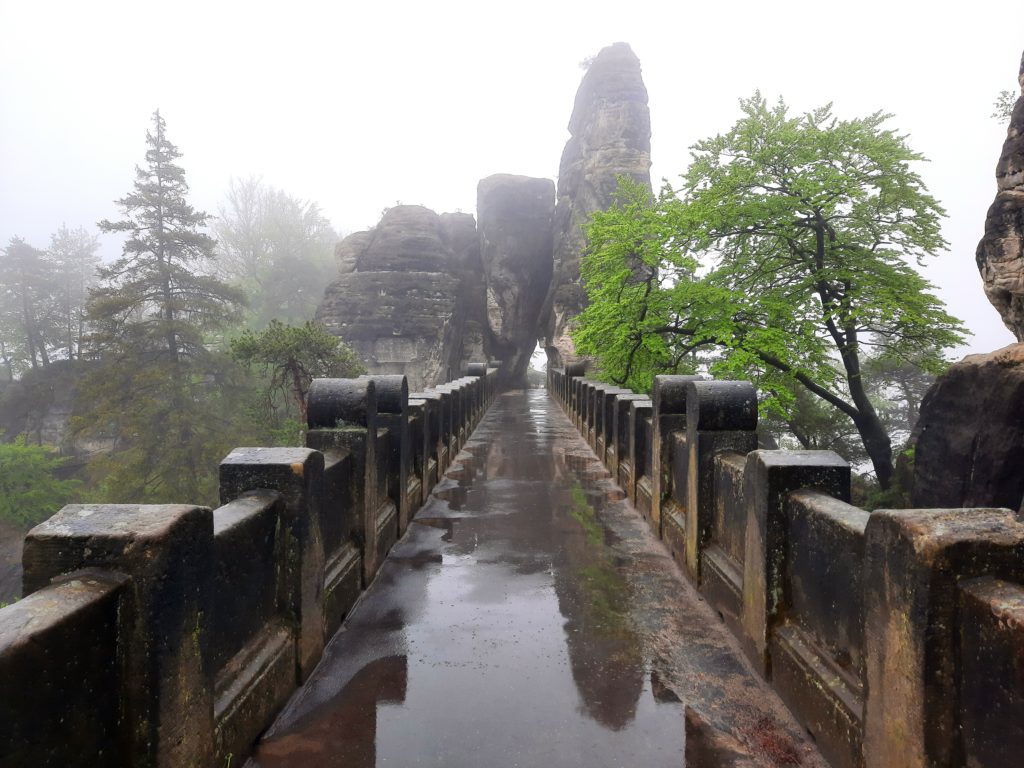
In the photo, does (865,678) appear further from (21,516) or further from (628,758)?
(21,516)

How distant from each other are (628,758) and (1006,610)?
5.01ft

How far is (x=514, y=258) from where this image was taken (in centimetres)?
4247

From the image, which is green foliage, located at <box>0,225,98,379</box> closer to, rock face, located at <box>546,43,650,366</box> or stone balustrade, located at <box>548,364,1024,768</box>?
rock face, located at <box>546,43,650,366</box>

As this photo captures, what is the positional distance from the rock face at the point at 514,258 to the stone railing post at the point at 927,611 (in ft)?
131

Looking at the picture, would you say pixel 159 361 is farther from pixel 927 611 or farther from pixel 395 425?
pixel 927 611

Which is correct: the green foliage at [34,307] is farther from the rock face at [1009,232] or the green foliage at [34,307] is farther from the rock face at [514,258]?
the rock face at [1009,232]

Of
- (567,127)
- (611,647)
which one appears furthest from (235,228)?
(611,647)

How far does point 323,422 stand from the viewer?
14.1 ft

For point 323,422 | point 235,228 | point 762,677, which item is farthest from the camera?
point 235,228

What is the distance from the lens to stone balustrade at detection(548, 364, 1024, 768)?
163 centimetres

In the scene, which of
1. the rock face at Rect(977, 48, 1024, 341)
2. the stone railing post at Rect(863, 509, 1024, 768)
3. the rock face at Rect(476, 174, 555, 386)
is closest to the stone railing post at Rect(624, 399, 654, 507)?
the stone railing post at Rect(863, 509, 1024, 768)

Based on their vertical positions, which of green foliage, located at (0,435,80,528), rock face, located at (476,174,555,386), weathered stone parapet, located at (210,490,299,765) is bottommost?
green foliage, located at (0,435,80,528)

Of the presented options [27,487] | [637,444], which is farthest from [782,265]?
[27,487]

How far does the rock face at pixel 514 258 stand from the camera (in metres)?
42.4
